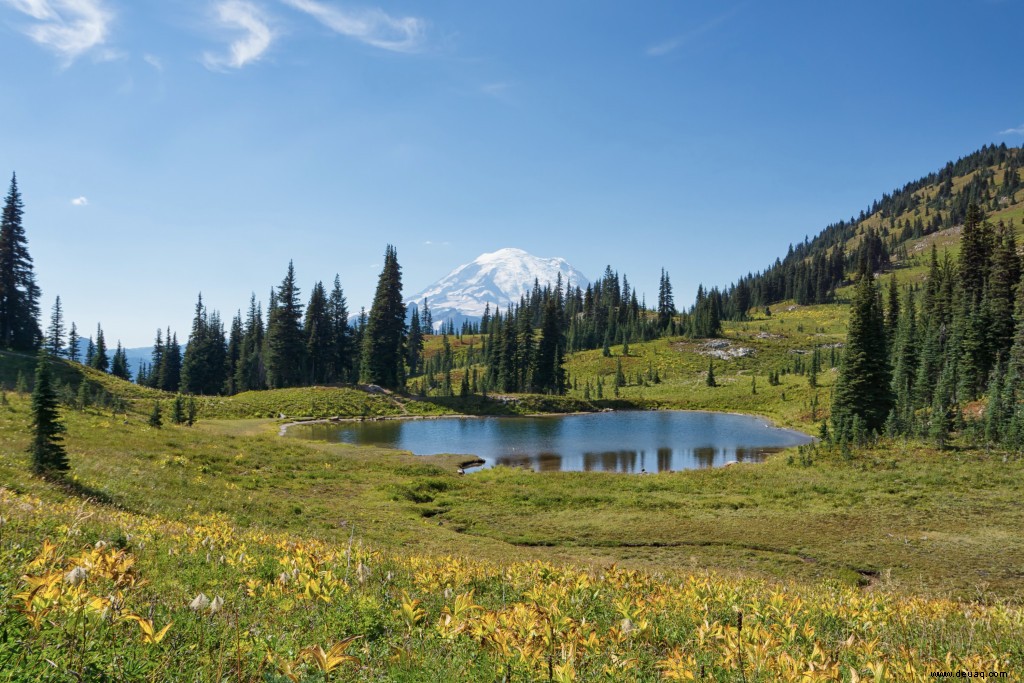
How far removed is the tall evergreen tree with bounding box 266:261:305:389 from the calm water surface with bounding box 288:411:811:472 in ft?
87.1

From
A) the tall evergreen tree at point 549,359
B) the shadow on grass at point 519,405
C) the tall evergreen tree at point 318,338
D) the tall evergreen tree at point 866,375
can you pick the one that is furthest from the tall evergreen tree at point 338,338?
the tall evergreen tree at point 866,375

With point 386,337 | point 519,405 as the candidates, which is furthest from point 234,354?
point 519,405

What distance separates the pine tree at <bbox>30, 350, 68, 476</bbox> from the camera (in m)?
16.7

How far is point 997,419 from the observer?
129 ft

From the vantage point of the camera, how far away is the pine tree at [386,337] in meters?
92.7

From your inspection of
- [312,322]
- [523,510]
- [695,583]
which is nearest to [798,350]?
[312,322]

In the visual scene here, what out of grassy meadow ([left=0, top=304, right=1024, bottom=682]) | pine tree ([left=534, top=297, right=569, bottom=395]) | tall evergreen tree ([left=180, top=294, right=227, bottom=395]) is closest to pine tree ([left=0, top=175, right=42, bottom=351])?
grassy meadow ([left=0, top=304, right=1024, bottom=682])

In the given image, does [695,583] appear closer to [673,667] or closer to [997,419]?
[673,667]

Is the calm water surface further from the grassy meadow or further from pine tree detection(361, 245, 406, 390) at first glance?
pine tree detection(361, 245, 406, 390)

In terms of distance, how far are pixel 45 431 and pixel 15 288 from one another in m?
71.7

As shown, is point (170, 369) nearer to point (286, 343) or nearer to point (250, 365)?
point (250, 365)

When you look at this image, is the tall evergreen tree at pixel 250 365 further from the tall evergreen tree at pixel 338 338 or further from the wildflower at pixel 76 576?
the wildflower at pixel 76 576

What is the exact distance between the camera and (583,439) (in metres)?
62.4

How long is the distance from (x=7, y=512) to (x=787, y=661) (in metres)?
9.89
